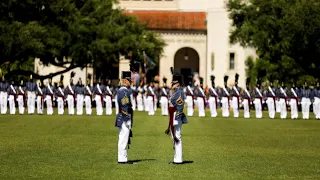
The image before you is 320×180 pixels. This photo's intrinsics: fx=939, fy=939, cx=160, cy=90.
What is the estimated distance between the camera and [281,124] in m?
39.0

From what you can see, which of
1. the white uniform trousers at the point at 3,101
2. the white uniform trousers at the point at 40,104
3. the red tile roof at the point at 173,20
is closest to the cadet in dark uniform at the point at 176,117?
the white uniform trousers at the point at 40,104

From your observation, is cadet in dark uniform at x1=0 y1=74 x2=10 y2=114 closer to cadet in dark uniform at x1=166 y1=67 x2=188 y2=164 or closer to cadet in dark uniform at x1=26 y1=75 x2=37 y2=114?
cadet in dark uniform at x1=26 y1=75 x2=37 y2=114

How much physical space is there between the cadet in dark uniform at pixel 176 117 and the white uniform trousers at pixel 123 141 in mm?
1064

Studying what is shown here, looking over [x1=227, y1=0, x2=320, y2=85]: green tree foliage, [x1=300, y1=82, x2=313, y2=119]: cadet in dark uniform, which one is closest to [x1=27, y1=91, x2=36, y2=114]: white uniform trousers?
[x1=300, y1=82, x2=313, y2=119]: cadet in dark uniform

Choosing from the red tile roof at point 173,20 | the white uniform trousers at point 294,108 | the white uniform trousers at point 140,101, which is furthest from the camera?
the red tile roof at point 173,20

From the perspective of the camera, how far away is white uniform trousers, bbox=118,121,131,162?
2128 centimetres

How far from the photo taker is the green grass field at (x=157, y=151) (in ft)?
64.4

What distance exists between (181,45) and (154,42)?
11.3m

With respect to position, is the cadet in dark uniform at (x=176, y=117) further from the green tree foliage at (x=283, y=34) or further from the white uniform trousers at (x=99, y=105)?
the green tree foliage at (x=283, y=34)

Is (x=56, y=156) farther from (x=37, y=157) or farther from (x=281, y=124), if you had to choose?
(x=281, y=124)

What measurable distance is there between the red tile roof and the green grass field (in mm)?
57570

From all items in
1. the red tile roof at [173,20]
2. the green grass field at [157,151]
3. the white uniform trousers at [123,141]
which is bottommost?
the green grass field at [157,151]

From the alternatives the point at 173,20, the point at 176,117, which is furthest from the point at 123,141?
the point at 173,20

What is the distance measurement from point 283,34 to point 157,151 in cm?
3428
